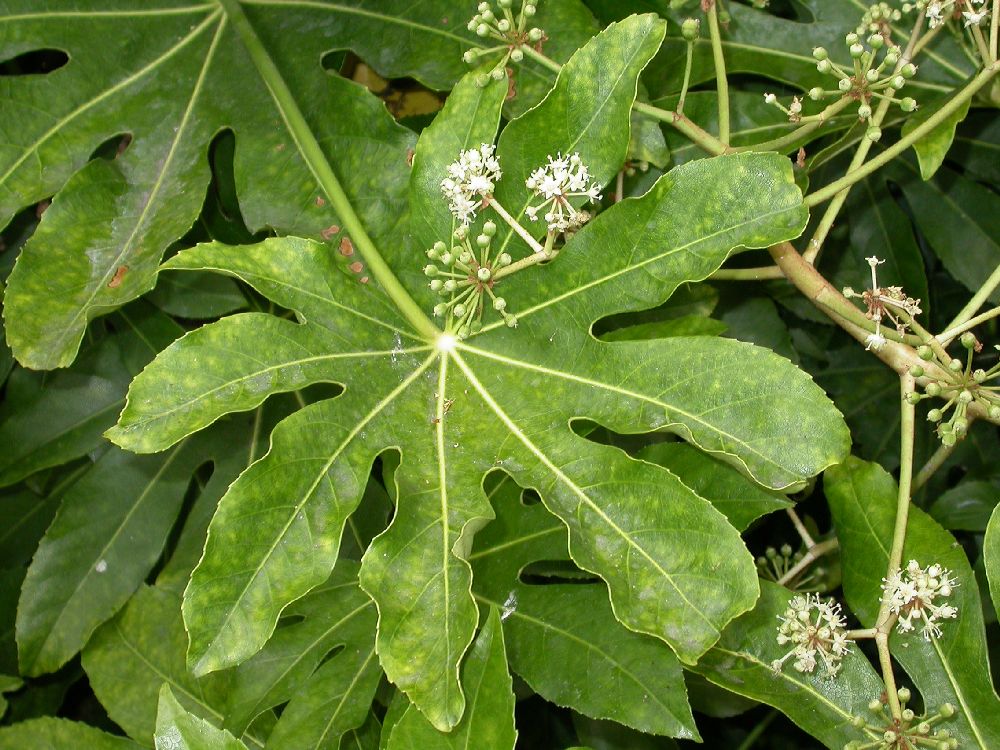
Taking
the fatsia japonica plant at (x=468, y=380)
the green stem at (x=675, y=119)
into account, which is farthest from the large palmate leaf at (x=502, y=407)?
the green stem at (x=675, y=119)

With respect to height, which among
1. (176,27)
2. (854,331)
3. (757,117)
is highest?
(176,27)

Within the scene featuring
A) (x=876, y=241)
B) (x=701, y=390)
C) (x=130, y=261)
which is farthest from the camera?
(x=876, y=241)

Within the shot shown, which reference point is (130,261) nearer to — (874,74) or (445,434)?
(445,434)

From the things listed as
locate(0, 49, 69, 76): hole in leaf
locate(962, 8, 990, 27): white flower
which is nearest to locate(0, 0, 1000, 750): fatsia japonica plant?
locate(962, 8, 990, 27): white flower

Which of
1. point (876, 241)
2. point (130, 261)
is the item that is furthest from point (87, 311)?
point (876, 241)

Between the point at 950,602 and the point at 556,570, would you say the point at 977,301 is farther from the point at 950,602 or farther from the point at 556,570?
the point at 556,570

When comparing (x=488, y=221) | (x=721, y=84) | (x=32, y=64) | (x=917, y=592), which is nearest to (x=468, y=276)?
(x=488, y=221)

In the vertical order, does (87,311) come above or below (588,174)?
below
